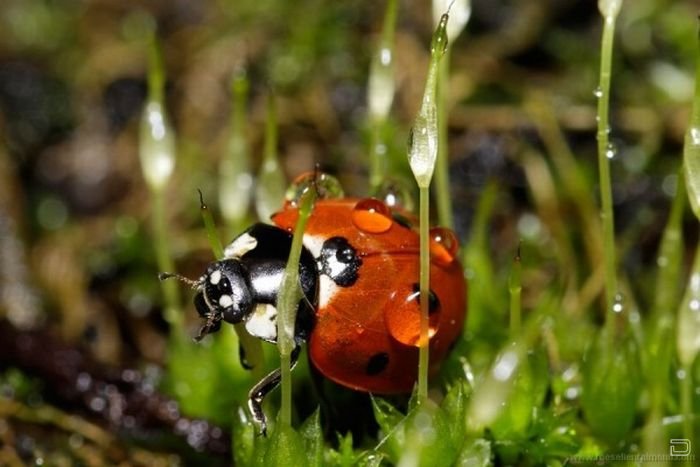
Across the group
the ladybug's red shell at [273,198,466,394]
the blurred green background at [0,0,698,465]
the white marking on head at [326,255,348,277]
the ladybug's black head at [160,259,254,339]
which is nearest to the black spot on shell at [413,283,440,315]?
the ladybug's red shell at [273,198,466,394]

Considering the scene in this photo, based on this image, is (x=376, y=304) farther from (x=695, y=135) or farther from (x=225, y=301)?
(x=695, y=135)

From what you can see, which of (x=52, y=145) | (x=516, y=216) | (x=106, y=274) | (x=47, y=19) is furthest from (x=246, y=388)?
(x=47, y=19)

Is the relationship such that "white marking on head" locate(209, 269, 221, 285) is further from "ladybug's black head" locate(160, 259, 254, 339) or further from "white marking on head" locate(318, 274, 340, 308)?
"white marking on head" locate(318, 274, 340, 308)

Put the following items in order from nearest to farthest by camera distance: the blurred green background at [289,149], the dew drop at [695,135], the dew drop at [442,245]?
1. the dew drop at [695,135]
2. the dew drop at [442,245]
3. the blurred green background at [289,149]

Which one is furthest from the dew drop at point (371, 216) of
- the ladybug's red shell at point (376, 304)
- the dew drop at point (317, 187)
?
the dew drop at point (317, 187)

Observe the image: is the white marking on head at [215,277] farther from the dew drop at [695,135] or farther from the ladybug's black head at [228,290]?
the dew drop at [695,135]

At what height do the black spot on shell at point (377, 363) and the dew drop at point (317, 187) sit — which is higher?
the dew drop at point (317, 187)

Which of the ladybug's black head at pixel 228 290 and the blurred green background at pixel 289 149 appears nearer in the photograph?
the ladybug's black head at pixel 228 290

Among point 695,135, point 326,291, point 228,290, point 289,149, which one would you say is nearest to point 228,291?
point 228,290

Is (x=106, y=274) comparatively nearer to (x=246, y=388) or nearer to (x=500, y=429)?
(x=246, y=388)
